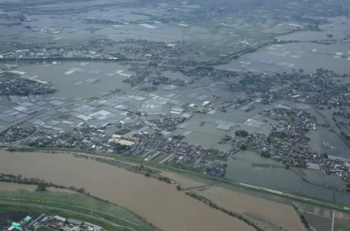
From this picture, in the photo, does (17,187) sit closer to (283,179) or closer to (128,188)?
(128,188)

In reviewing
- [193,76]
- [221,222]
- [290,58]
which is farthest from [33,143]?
[290,58]

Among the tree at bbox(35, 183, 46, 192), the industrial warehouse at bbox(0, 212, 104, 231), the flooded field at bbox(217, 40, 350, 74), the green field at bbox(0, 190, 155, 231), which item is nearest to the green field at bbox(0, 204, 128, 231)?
the industrial warehouse at bbox(0, 212, 104, 231)

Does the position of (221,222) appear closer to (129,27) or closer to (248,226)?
(248,226)

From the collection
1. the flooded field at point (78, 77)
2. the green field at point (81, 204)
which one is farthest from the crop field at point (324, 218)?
the flooded field at point (78, 77)

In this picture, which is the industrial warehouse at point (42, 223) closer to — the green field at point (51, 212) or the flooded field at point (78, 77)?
the green field at point (51, 212)

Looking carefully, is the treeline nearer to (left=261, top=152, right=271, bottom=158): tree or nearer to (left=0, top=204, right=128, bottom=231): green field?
(left=0, top=204, right=128, bottom=231): green field

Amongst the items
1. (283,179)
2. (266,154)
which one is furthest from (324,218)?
(266,154)

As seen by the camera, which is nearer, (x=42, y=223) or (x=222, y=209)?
(x=42, y=223)
